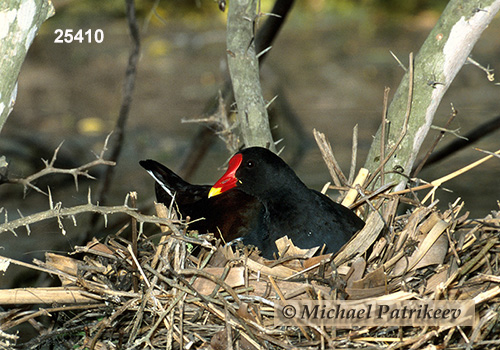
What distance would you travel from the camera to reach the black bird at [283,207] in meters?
2.48

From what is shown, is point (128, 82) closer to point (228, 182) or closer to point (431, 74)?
point (228, 182)

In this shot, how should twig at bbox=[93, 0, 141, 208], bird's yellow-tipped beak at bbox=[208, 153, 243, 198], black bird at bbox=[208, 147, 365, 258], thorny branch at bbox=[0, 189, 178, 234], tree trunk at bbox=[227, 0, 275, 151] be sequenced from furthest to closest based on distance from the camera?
1. twig at bbox=[93, 0, 141, 208]
2. tree trunk at bbox=[227, 0, 275, 151]
3. bird's yellow-tipped beak at bbox=[208, 153, 243, 198]
4. black bird at bbox=[208, 147, 365, 258]
5. thorny branch at bbox=[0, 189, 178, 234]

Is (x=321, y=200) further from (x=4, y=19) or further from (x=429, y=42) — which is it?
(x=4, y=19)

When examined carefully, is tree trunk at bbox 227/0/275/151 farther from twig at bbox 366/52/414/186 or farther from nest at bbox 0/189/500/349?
nest at bbox 0/189/500/349

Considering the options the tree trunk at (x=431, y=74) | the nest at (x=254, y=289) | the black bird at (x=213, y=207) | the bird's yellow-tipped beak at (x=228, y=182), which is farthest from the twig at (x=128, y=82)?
the nest at (x=254, y=289)

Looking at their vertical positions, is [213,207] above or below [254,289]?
below

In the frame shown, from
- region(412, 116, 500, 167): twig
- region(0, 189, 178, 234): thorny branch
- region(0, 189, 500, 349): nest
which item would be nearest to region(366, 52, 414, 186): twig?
region(0, 189, 500, 349): nest

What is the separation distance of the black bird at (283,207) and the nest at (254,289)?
31 centimetres

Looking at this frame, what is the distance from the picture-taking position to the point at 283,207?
8.60 ft

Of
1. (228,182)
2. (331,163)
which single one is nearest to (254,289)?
(228,182)

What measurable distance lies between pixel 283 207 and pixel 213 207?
370 mm

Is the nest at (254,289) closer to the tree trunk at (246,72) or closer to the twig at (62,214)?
the twig at (62,214)

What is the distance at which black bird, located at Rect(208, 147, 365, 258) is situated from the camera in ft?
8.13

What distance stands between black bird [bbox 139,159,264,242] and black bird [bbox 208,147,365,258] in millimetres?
31
